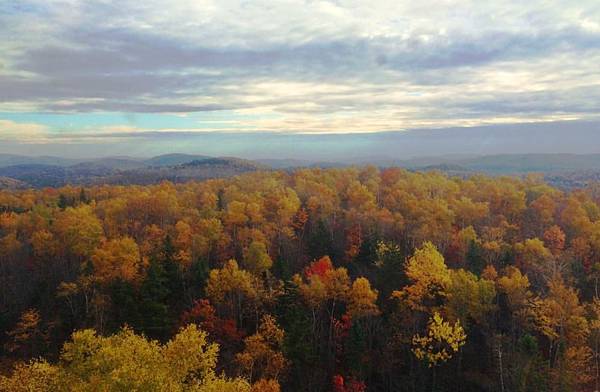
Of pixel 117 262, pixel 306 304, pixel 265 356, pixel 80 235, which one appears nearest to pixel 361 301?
pixel 306 304

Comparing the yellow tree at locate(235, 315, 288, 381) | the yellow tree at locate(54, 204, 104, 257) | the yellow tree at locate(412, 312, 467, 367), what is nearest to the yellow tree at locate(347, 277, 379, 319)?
the yellow tree at locate(412, 312, 467, 367)

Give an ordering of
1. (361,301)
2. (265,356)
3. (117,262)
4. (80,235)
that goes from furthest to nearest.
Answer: (80,235) < (117,262) < (361,301) < (265,356)

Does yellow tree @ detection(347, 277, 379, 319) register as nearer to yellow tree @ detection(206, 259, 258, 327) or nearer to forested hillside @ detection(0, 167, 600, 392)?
forested hillside @ detection(0, 167, 600, 392)

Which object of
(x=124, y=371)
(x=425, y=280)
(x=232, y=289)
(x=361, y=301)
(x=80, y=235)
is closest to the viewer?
(x=124, y=371)

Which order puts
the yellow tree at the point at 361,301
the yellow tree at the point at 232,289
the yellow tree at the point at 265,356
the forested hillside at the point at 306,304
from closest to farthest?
the forested hillside at the point at 306,304 < the yellow tree at the point at 265,356 < the yellow tree at the point at 361,301 < the yellow tree at the point at 232,289

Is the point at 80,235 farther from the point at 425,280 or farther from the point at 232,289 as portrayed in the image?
the point at 425,280

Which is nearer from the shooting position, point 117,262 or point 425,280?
point 425,280

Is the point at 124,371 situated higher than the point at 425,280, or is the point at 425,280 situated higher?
the point at 124,371

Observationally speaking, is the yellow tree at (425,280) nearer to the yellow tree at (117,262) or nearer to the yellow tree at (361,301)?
the yellow tree at (361,301)

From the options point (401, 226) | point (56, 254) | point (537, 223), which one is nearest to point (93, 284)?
point (56, 254)

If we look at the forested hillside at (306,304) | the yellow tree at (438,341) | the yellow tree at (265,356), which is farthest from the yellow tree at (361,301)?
the yellow tree at (265,356)
